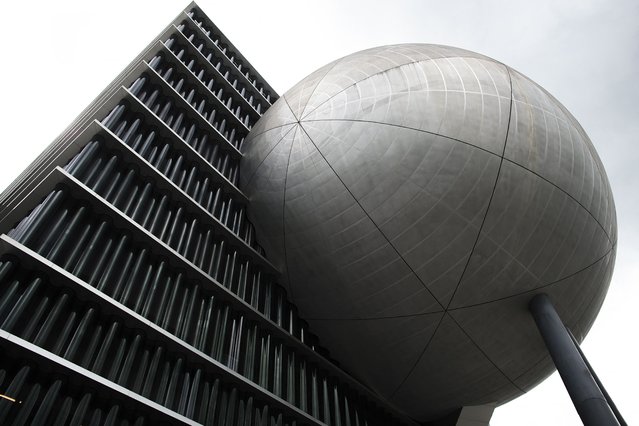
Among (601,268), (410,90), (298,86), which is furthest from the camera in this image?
(298,86)

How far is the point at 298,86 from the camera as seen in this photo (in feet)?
43.8

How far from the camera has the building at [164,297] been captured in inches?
236

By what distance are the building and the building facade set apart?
3cm

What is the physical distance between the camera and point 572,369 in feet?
32.5

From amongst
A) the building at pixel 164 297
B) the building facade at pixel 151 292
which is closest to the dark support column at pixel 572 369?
the building at pixel 164 297

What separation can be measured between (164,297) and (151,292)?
0.28m

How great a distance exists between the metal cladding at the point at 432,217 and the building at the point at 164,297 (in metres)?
0.25

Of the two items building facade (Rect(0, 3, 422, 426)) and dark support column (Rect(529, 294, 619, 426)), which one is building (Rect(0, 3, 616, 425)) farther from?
dark support column (Rect(529, 294, 619, 426))

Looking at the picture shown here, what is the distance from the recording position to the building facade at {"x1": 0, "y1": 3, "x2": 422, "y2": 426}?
592 centimetres

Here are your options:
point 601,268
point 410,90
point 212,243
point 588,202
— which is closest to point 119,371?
point 212,243

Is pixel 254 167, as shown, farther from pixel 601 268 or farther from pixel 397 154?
pixel 601 268

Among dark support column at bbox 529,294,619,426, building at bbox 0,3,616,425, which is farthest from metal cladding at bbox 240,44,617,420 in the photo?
dark support column at bbox 529,294,619,426

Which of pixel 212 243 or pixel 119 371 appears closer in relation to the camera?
pixel 119 371

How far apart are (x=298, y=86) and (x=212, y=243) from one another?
5.70 m
